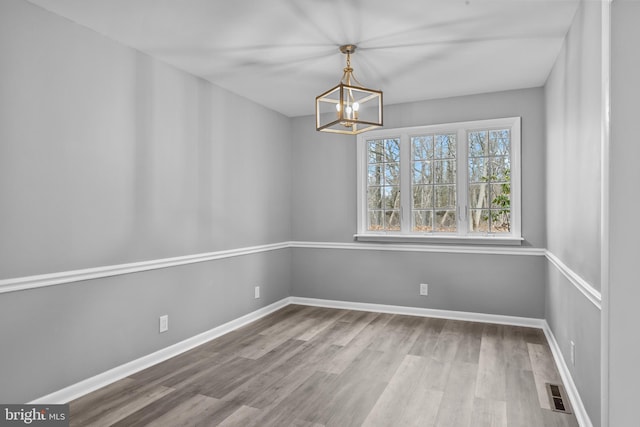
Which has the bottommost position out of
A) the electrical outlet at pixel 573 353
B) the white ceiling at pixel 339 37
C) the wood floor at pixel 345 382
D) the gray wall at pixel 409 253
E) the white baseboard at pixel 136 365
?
the wood floor at pixel 345 382

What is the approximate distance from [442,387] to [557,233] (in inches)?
64.5

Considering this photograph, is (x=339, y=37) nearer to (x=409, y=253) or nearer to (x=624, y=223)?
(x=624, y=223)

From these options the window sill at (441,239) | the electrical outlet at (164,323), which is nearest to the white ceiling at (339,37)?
the window sill at (441,239)

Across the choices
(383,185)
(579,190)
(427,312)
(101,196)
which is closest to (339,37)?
(579,190)

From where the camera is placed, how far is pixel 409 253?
457cm

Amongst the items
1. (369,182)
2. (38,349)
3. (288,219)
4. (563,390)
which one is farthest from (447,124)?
(38,349)

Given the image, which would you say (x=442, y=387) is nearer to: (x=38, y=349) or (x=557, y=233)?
(x=557, y=233)

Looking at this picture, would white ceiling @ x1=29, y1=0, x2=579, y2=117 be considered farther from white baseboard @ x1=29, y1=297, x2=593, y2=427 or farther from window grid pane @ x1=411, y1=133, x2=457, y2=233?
white baseboard @ x1=29, y1=297, x2=593, y2=427

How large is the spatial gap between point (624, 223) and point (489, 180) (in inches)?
109

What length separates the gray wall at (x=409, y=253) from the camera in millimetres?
4066

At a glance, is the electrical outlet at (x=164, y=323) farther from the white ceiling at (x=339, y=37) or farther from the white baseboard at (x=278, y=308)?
the white ceiling at (x=339, y=37)

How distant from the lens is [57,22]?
98.0 inches

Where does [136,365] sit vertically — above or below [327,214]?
below

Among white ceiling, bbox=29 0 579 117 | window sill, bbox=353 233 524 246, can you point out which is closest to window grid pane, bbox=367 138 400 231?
window sill, bbox=353 233 524 246
